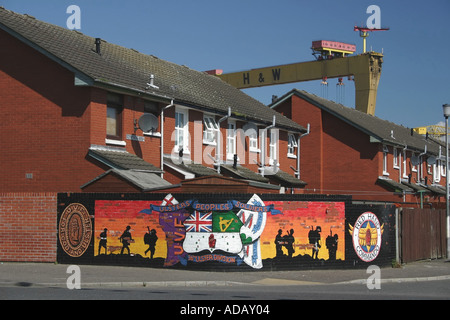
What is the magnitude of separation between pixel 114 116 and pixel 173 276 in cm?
912

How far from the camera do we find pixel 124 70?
28.1 m

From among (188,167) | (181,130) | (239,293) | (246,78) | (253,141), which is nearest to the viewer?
(239,293)

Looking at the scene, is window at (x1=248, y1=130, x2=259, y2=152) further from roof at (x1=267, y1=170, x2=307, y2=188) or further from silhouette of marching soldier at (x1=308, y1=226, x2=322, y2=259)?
silhouette of marching soldier at (x1=308, y1=226, x2=322, y2=259)

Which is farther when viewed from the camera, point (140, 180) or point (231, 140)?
point (231, 140)

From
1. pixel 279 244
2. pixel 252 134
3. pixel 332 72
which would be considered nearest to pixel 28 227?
pixel 279 244

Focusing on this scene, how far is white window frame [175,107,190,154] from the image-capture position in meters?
29.2

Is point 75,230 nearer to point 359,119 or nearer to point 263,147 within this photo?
point 263,147

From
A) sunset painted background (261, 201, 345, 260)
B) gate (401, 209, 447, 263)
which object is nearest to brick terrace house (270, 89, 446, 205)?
gate (401, 209, 447, 263)

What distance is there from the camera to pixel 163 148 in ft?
91.5

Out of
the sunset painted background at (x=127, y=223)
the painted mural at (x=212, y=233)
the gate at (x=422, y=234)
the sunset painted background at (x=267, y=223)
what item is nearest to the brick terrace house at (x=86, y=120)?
the sunset painted background at (x=127, y=223)

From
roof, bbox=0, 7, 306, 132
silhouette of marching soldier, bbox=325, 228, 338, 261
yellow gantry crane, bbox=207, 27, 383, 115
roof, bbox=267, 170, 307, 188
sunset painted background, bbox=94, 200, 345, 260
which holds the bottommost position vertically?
silhouette of marching soldier, bbox=325, 228, 338, 261

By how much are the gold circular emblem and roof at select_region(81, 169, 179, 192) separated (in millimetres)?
1901
